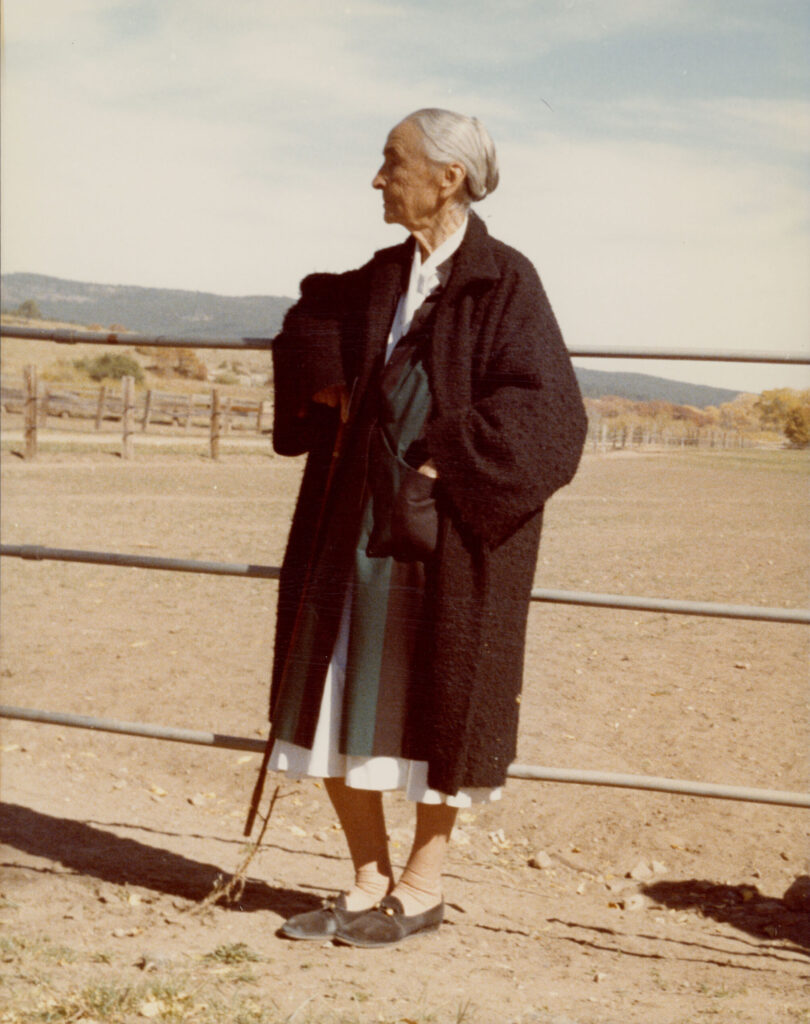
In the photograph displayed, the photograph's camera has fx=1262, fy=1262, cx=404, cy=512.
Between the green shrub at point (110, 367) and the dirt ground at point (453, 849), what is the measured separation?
36.8 meters

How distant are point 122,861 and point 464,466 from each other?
63.6 inches

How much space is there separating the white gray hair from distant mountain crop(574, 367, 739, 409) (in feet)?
1.83

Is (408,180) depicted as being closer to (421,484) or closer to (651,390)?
(421,484)

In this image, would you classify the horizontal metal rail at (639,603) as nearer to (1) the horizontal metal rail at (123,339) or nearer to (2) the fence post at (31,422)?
(1) the horizontal metal rail at (123,339)

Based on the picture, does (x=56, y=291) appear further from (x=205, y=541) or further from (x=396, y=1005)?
(x=396, y=1005)

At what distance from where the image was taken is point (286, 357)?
2793mm

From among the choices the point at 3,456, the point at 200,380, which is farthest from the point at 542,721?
the point at 200,380

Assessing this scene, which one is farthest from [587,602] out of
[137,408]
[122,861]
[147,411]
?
[147,411]

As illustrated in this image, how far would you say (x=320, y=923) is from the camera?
9.46 feet

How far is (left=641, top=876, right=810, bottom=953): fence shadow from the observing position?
327 cm

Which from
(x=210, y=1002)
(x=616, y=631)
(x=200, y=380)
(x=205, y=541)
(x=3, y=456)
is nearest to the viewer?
(x=210, y=1002)

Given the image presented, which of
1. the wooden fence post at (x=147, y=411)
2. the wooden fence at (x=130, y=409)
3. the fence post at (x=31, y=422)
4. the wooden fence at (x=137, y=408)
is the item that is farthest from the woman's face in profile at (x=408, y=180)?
the wooden fence post at (x=147, y=411)

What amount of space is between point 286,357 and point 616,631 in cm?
567

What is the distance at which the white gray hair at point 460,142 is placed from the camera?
2588mm
